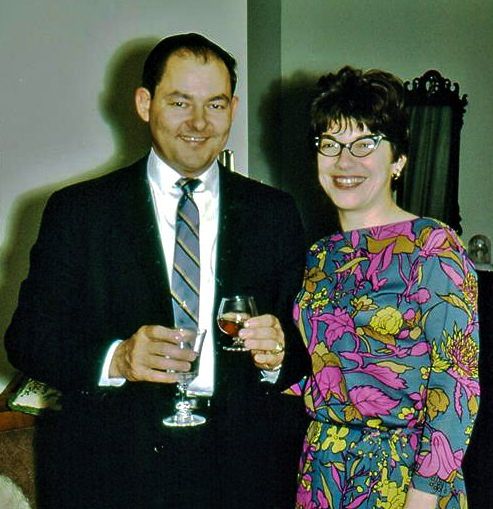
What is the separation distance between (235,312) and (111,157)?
2.18 m

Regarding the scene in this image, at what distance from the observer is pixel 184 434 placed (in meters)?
1.88

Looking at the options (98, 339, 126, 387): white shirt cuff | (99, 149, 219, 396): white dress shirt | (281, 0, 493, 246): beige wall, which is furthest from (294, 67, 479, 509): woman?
(281, 0, 493, 246): beige wall

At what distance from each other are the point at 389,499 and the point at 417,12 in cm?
468

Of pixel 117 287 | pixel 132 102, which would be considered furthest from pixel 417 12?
pixel 117 287

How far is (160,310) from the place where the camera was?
1.83 metres

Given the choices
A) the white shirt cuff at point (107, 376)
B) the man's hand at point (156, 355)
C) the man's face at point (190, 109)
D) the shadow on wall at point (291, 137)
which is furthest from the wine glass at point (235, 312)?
the shadow on wall at point (291, 137)

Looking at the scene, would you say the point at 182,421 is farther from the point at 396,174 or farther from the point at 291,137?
the point at 291,137

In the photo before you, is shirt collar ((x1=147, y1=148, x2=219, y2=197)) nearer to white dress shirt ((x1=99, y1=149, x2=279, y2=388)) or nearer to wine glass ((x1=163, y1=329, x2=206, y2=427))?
white dress shirt ((x1=99, y1=149, x2=279, y2=388))

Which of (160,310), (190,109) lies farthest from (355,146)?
(160,310)

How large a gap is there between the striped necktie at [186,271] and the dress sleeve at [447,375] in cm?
59

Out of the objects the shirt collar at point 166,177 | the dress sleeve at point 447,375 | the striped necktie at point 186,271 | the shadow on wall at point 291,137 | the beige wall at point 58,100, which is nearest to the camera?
the dress sleeve at point 447,375

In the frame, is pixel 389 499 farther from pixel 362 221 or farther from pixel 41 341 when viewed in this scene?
pixel 41 341

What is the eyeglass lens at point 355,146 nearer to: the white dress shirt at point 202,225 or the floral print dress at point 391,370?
the floral print dress at point 391,370

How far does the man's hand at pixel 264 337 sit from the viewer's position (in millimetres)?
1770
